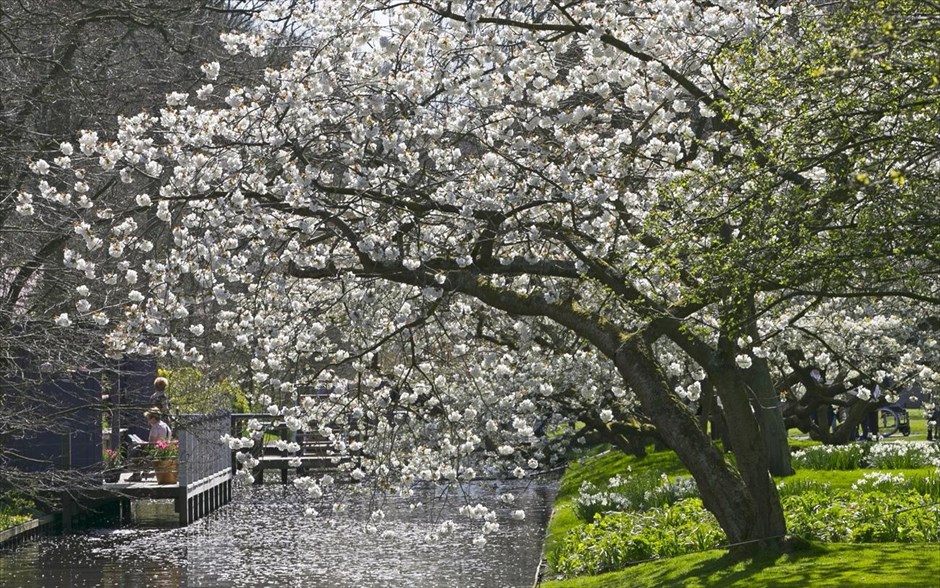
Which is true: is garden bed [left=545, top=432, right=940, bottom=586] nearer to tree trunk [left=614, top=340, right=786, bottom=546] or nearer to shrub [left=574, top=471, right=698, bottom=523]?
shrub [left=574, top=471, right=698, bottom=523]

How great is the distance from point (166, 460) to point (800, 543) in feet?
44.5

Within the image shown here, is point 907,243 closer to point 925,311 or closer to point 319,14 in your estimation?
point 319,14

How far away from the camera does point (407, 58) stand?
10281mm

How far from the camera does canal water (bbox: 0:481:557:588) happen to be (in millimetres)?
15180

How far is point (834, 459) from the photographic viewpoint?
16984 millimetres

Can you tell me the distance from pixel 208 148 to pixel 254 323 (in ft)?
5.47

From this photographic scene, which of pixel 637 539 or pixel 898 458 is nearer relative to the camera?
pixel 637 539

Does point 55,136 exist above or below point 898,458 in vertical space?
above

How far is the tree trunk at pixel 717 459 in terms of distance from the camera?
404 inches

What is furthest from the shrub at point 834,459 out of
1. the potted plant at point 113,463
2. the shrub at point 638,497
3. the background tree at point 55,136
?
the potted plant at point 113,463

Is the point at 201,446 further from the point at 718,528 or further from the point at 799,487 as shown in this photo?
the point at 718,528

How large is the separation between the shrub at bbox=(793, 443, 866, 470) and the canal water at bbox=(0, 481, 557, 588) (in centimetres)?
383

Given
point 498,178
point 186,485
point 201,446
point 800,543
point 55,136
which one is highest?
point 55,136

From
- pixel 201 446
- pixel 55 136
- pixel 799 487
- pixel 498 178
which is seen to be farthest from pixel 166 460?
pixel 498 178
